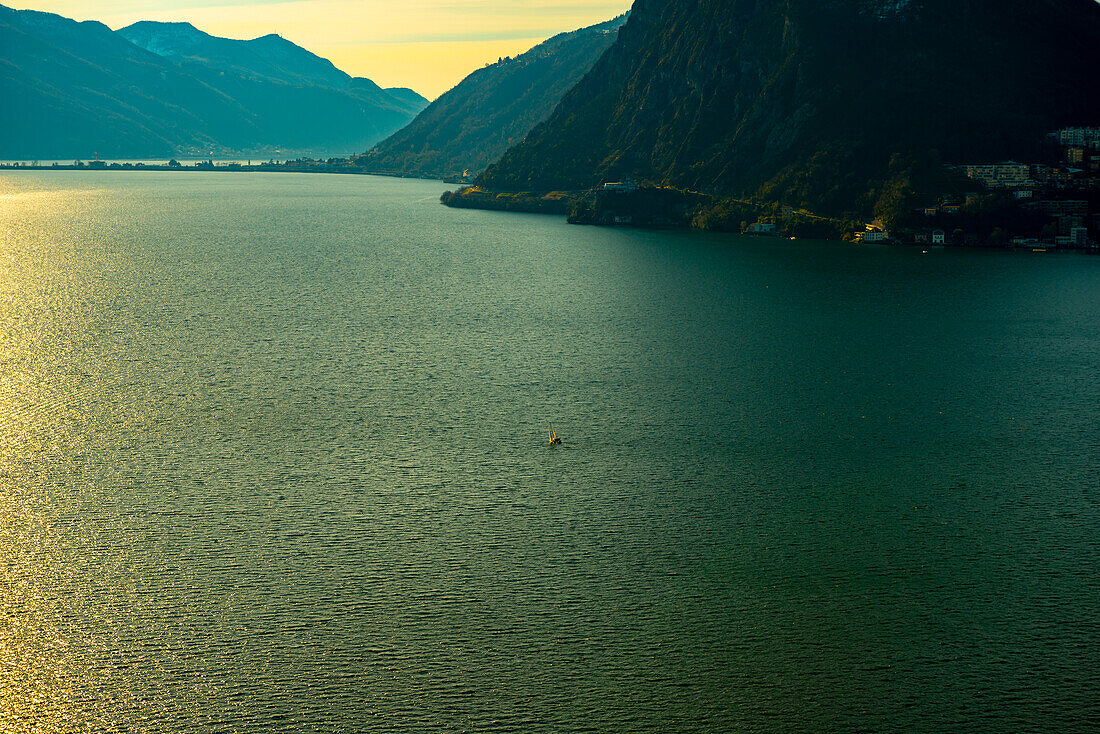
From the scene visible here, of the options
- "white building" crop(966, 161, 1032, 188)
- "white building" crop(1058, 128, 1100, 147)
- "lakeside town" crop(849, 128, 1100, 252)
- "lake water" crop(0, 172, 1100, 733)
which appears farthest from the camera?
"white building" crop(1058, 128, 1100, 147)

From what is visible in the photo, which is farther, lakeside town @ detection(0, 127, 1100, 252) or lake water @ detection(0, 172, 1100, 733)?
lakeside town @ detection(0, 127, 1100, 252)

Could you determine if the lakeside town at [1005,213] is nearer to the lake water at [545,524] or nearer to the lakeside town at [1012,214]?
the lakeside town at [1012,214]

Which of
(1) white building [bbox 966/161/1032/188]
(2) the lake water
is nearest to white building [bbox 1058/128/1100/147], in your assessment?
(1) white building [bbox 966/161/1032/188]

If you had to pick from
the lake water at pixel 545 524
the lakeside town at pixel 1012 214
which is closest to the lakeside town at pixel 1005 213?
the lakeside town at pixel 1012 214

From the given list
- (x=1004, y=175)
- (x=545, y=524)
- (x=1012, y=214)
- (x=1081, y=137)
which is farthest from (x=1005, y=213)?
(x=545, y=524)

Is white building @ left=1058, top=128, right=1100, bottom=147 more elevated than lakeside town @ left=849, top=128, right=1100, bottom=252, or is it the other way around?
white building @ left=1058, top=128, right=1100, bottom=147

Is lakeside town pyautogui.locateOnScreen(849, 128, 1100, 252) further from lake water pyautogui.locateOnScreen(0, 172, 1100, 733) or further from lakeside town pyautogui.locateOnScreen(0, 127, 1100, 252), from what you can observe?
lake water pyautogui.locateOnScreen(0, 172, 1100, 733)

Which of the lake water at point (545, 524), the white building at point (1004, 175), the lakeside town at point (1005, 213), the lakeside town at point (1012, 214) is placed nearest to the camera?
the lake water at point (545, 524)

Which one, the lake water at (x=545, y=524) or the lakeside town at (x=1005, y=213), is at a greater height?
the lakeside town at (x=1005, y=213)

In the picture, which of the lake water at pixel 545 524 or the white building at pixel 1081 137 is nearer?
the lake water at pixel 545 524
